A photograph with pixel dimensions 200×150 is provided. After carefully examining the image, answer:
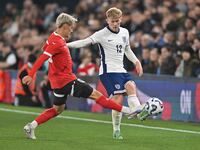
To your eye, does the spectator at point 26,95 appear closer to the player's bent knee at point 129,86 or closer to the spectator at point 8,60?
the spectator at point 8,60

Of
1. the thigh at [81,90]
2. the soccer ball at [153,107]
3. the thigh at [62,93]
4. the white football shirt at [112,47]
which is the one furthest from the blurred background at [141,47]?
the thigh at [62,93]

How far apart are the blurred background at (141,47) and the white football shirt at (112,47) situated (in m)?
4.92

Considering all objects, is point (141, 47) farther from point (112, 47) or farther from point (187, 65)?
point (112, 47)

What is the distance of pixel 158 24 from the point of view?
22.3 metres

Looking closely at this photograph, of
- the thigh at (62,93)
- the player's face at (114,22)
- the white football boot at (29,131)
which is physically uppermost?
the player's face at (114,22)

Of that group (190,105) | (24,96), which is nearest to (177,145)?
(190,105)

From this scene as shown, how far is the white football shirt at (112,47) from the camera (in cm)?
1359

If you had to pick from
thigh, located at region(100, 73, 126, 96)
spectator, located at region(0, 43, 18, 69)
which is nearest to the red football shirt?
thigh, located at region(100, 73, 126, 96)

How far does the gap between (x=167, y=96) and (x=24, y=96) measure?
603 centimetres

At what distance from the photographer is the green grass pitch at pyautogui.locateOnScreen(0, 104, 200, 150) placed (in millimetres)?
12117

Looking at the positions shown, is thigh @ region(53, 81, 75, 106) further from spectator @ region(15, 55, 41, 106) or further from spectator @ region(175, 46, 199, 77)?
spectator @ region(15, 55, 41, 106)

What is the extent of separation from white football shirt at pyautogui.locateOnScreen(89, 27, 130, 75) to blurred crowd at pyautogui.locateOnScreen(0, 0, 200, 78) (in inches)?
223

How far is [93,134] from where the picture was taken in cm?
1438

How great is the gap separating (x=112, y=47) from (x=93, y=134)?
186cm
